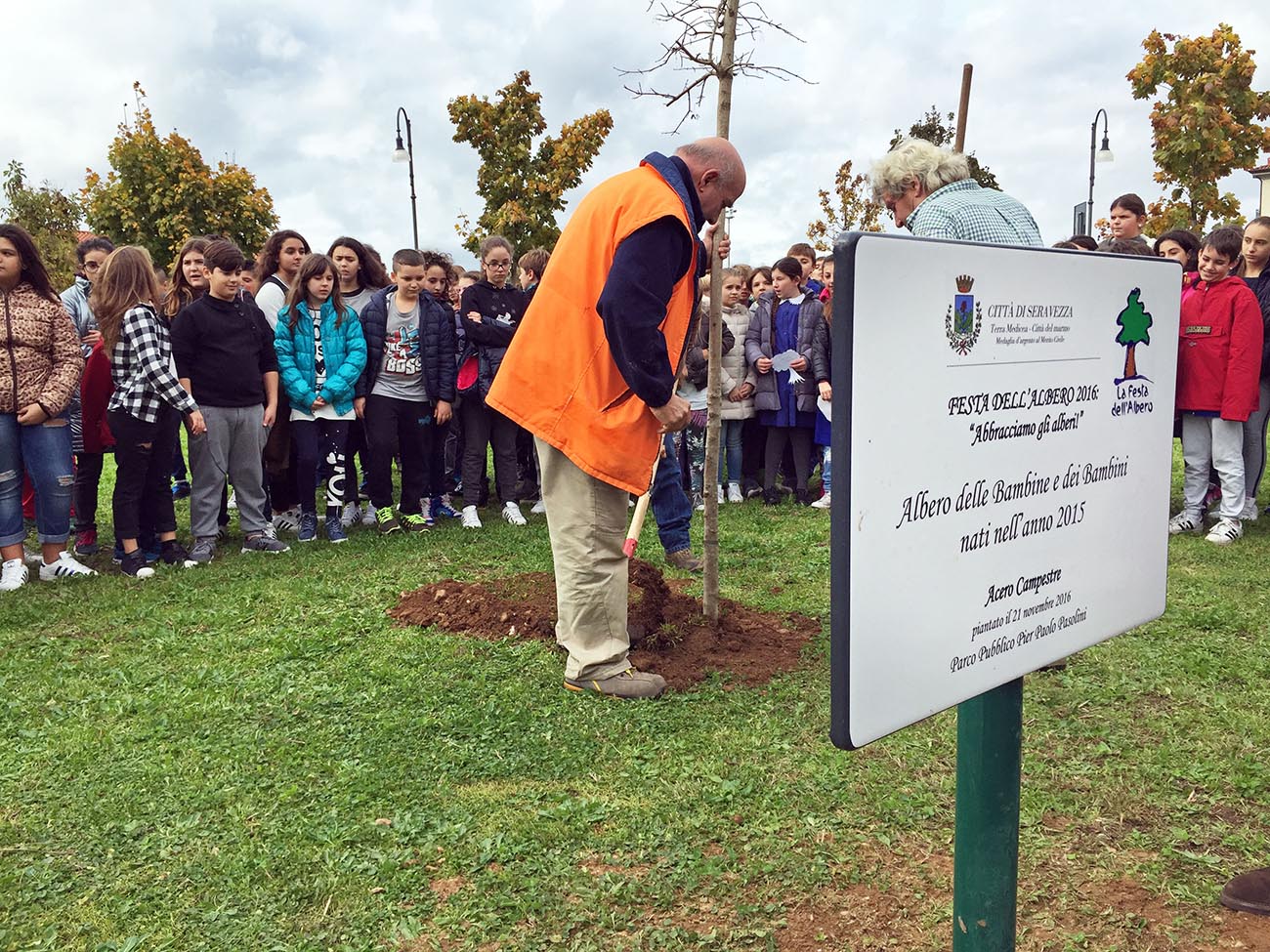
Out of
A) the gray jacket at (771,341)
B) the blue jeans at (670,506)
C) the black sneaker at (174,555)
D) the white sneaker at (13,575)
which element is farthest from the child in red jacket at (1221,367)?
the white sneaker at (13,575)

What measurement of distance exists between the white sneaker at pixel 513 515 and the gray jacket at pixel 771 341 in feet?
8.24

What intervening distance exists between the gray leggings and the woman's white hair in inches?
180

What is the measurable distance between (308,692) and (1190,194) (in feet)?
89.8

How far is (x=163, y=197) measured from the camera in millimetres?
25875

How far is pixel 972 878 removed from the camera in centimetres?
193

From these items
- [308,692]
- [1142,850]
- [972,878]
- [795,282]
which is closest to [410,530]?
[308,692]

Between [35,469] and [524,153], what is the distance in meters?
21.3

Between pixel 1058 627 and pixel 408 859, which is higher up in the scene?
pixel 1058 627

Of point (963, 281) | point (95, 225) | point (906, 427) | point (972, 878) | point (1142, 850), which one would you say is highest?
point (95, 225)

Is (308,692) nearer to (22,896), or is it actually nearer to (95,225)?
(22,896)

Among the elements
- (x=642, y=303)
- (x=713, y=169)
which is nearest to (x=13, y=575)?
(x=642, y=303)

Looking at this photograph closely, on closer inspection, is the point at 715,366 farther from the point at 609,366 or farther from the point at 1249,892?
the point at 1249,892

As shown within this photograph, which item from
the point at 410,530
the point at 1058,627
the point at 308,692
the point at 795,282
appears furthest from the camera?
the point at 795,282

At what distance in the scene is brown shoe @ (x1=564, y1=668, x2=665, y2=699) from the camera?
4.28 meters
